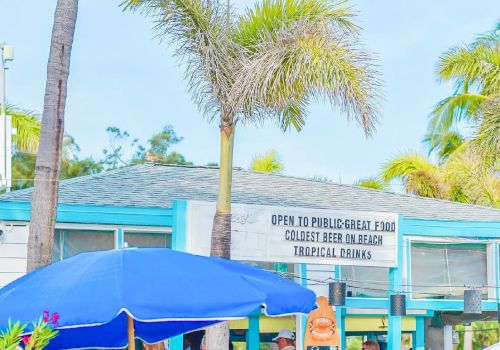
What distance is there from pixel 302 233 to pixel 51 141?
4864 mm

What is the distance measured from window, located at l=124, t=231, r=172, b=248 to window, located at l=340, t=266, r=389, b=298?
10.2 feet

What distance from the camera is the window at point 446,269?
648 inches

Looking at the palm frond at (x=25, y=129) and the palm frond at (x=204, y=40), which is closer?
the palm frond at (x=204, y=40)

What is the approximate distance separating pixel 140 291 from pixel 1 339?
40.1 inches

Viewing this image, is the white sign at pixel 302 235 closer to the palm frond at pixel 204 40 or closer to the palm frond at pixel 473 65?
the palm frond at pixel 204 40

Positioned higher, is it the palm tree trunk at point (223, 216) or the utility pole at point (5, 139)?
the utility pole at point (5, 139)

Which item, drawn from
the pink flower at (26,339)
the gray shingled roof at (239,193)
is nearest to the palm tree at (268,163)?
the gray shingled roof at (239,193)

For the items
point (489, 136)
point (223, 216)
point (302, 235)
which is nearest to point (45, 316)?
point (223, 216)

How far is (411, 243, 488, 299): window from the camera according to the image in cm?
1645

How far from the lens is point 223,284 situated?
793 centimetres

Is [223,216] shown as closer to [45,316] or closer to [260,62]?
[260,62]

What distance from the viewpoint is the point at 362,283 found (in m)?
16.4

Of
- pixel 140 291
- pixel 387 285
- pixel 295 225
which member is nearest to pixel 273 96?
pixel 295 225

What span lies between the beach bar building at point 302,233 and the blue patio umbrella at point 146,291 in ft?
18.0
